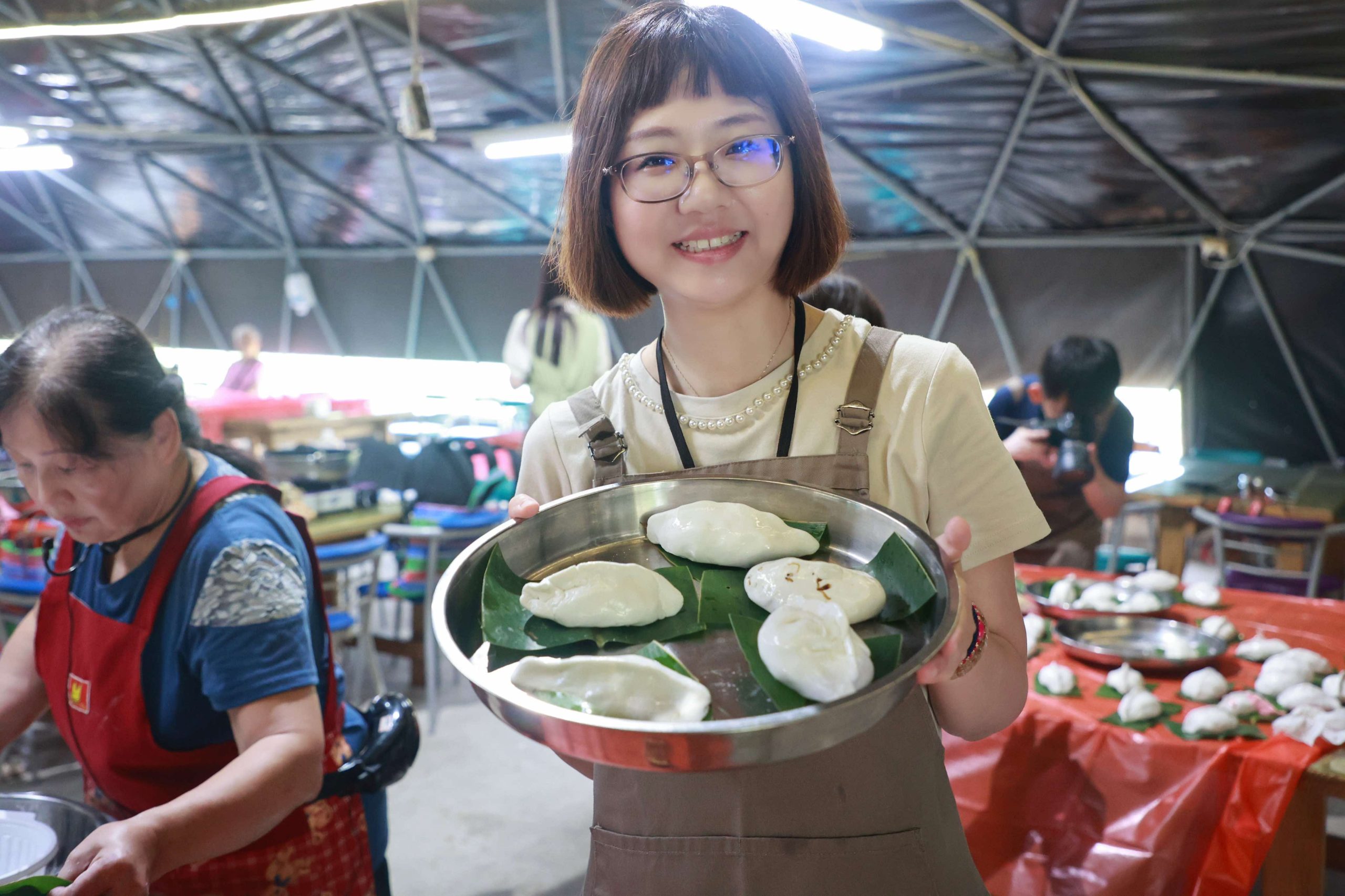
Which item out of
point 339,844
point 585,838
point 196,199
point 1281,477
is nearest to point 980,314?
point 1281,477

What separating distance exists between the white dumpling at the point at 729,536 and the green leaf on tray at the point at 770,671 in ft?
0.46

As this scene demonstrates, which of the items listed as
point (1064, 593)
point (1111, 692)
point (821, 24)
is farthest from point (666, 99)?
point (821, 24)

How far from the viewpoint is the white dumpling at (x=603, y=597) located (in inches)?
37.9

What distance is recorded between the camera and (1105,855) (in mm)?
1990

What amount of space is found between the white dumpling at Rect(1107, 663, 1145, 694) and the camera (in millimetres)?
1226

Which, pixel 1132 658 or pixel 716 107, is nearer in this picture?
pixel 716 107

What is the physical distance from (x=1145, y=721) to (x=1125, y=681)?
0.13 meters

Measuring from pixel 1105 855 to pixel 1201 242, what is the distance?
244 inches

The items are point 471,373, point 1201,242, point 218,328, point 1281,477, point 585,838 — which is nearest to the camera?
point 585,838

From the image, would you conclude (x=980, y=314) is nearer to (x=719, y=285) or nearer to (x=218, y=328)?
(x=719, y=285)

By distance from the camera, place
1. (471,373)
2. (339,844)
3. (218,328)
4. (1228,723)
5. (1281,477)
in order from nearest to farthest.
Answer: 1. (339,844)
2. (1228,723)
3. (1281,477)
4. (471,373)
5. (218,328)

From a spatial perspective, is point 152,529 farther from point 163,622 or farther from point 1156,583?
point 1156,583

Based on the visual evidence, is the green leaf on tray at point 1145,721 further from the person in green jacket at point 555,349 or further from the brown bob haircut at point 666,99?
the person in green jacket at point 555,349

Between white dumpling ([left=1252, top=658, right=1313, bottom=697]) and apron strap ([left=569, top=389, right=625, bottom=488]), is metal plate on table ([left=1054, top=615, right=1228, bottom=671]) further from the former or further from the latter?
apron strap ([left=569, top=389, right=625, bottom=488])
